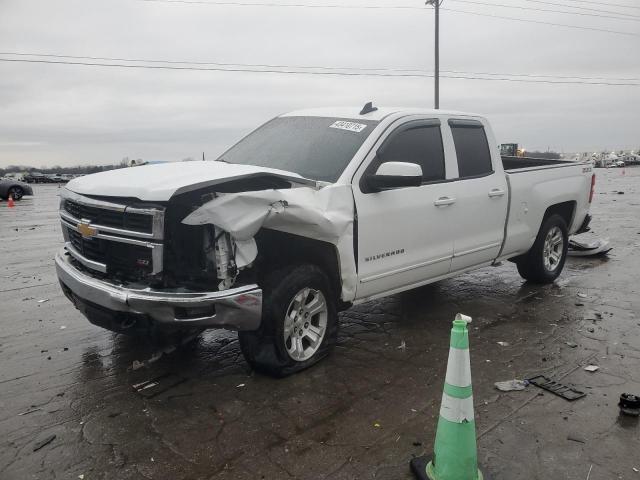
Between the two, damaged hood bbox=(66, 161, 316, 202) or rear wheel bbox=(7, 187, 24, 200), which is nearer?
damaged hood bbox=(66, 161, 316, 202)

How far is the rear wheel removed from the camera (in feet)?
77.9

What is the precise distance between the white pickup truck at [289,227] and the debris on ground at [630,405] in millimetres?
1934

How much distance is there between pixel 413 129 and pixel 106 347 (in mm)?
3415

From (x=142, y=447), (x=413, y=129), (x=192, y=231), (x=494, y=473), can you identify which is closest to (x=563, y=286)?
(x=413, y=129)

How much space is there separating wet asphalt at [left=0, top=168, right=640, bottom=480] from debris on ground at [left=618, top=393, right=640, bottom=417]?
0.07m

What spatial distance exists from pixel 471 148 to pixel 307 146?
1.90 metres

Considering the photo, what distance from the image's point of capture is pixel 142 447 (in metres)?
3.21

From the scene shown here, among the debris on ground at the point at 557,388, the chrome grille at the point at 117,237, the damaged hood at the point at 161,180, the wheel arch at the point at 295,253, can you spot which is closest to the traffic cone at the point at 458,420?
the debris on ground at the point at 557,388

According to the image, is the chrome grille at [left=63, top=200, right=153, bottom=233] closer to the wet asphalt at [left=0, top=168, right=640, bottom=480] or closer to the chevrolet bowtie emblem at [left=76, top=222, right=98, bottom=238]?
the chevrolet bowtie emblem at [left=76, top=222, right=98, bottom=238]

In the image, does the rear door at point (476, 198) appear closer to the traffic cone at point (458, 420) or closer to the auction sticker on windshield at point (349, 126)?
the auction sticker on windshield at point (349, 126)

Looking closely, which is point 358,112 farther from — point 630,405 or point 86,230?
point 630,405

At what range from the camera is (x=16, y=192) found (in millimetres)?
23953

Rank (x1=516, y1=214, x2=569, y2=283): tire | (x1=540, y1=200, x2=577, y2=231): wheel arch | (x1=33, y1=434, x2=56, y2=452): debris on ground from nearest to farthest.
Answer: (x1=33, y1=434, x2=56, y2=452): debris on ground → (x1=516, y1=214, x2=569, y2=283): tire → (x1=540, y1=200, x2=577, y2=231): wheel arch

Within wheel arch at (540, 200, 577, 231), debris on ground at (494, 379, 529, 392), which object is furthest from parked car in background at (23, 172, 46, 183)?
debris on ground at (494, 379, 529, 392)
